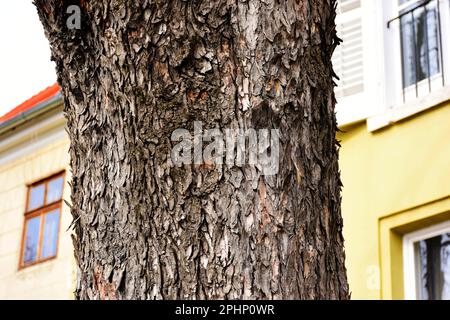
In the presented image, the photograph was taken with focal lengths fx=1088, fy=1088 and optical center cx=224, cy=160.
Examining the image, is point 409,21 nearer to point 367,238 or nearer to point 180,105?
point 367,238

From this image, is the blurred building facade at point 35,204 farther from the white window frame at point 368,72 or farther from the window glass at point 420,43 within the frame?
the window glass at point 420,43

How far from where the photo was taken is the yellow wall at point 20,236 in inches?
508

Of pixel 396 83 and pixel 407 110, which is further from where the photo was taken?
pixel 396 83

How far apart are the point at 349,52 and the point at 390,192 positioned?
1.39m

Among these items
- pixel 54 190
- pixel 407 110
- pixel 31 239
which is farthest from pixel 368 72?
pixel 31 239

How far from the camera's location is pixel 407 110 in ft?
27.4

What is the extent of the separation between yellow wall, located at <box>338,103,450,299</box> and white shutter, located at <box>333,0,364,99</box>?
1.25ft

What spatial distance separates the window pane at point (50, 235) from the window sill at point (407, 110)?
19.1 feet

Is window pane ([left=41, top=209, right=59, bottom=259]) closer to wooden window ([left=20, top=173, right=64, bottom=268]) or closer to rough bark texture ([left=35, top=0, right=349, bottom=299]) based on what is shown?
wooden window ([left=20, top=173, right=64, bottom=268])

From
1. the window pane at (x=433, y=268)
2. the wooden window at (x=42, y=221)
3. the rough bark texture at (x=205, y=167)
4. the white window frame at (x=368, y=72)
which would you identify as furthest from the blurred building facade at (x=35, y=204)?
the rough bark texture at (x=205, y=167)

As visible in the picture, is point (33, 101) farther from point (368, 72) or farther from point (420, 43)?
point (420, 43)

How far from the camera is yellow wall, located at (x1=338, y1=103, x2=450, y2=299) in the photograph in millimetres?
8055

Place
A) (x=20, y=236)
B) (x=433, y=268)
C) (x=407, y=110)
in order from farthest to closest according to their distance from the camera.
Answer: (x=20, y=236) < (x=407, y=110) < (x=433, y=268)

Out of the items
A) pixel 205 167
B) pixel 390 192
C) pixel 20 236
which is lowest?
pixel 205 167
